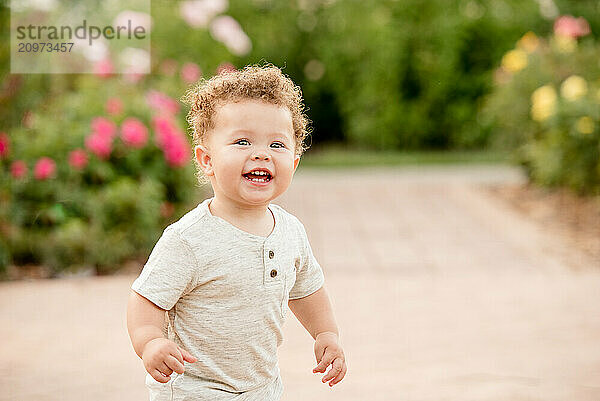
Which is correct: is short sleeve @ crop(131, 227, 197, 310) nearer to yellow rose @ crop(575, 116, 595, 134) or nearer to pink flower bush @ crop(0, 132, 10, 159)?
pink flower bush @ crop(0, 132, 10, 159)

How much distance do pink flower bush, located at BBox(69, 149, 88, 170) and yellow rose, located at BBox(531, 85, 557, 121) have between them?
4.21 m

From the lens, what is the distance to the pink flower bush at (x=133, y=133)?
20.7ft

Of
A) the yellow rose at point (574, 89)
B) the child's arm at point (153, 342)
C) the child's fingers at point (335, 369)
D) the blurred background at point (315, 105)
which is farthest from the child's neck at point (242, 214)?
the yellow rose at point (574, 89)

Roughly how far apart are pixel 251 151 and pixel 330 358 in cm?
56

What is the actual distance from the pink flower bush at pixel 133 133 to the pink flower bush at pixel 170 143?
0.46 ft

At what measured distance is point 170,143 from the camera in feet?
21.4

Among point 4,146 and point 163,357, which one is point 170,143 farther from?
point 163,357

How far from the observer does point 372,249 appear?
21.3ft

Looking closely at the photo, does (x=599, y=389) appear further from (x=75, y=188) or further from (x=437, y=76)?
(x=437, y=76)

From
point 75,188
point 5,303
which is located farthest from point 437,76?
point 5,303

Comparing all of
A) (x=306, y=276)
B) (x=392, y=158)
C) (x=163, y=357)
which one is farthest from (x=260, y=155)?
(x=392, y=158)

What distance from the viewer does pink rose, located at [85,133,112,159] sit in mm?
6168

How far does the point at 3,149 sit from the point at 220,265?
450cm

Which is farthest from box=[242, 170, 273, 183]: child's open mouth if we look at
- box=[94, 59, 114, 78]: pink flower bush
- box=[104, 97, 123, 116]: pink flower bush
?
box=[94, 59, 114, 78]: pink flower bush
